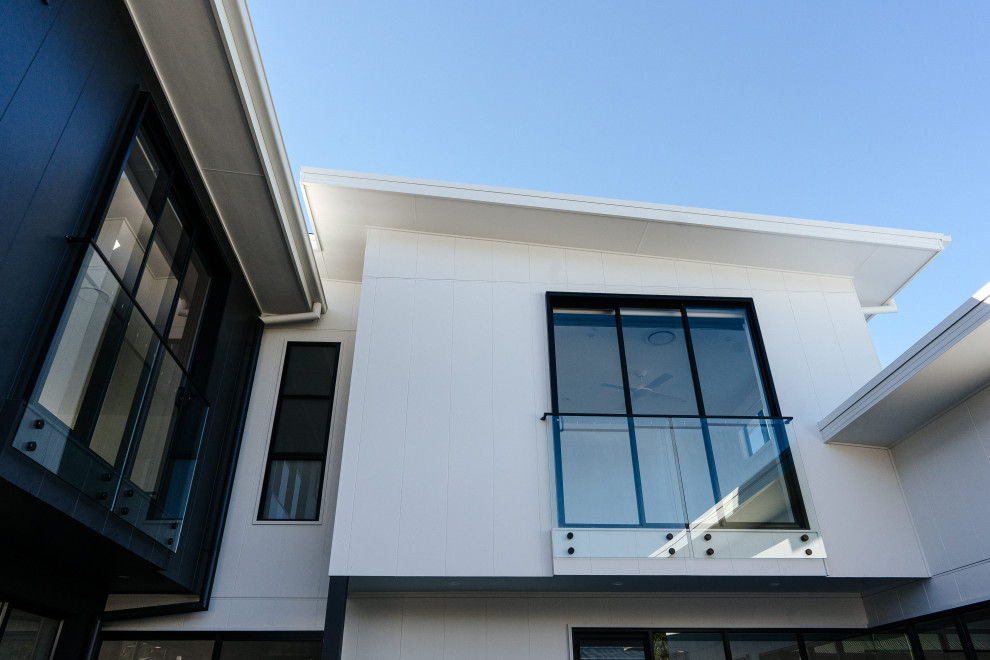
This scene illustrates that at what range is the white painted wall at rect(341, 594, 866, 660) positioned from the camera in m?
5.82

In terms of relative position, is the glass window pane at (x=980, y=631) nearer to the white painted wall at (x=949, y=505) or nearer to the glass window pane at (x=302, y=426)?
the white painted wall at (x=949, y=505)

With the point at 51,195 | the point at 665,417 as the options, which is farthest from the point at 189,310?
the point at 665,417

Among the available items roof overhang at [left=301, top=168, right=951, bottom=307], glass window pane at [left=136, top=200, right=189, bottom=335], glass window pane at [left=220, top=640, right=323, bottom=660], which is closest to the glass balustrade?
roof overhang at [left=301, top=168, right=951, bottom=307]

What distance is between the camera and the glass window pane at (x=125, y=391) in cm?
437

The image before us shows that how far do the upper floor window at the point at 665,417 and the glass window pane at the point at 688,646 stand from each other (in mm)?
1251

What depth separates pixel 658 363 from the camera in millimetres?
6570

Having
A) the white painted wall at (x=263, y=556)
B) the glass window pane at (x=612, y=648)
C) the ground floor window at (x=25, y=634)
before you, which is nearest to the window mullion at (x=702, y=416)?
the glass window pane at (x=612, y=648)

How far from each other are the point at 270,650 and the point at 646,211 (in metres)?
5.61

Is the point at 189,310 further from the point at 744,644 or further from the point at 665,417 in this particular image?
the point at 744,644

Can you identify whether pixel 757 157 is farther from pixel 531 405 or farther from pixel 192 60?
pixel 192 60

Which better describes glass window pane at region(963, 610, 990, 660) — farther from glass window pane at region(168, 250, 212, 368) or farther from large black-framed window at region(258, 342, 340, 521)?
glass window pane at region(168, 250, 212, 368)

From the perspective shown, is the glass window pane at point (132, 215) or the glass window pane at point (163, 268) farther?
the glass window pane at point (163, 268)

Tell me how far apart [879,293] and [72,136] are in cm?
820

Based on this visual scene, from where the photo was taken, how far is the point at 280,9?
8.82m
